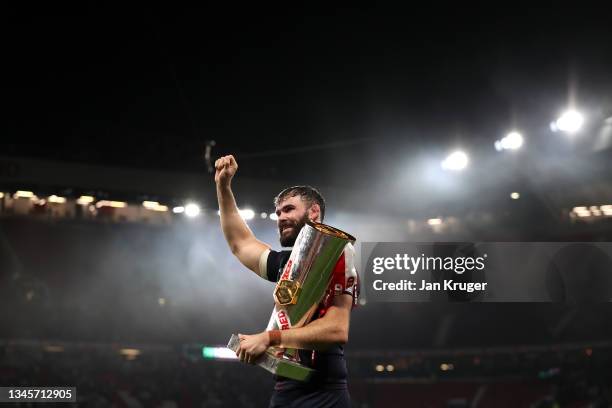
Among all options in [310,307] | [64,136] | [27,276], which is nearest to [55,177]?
[64,136]

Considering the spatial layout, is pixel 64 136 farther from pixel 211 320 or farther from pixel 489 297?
pixel 489 297

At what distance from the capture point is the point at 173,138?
15.8 meters

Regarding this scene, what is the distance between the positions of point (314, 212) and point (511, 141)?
11424 mm

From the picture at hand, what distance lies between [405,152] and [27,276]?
12081 mm

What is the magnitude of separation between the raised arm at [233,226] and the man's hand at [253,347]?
0.63 metres

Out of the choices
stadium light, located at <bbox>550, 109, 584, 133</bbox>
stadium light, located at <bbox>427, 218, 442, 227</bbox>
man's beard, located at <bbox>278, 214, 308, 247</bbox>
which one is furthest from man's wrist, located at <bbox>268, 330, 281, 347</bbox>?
stadium light, located at <bbox>427, 218, 442, 227</bbox>

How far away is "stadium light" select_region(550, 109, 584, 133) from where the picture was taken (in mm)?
11352

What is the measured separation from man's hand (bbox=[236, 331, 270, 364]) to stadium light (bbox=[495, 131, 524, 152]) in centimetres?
1166

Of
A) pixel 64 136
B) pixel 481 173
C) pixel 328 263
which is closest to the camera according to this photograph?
pixel 328 263

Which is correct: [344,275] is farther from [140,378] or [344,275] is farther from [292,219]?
[140,378]

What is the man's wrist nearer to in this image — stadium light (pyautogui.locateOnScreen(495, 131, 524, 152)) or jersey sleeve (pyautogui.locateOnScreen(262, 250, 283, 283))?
jersey sleeve (pyautogui.locateOnScreen(262, 250, 283, 283))

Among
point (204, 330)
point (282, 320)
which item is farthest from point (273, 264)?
point (204, 330)

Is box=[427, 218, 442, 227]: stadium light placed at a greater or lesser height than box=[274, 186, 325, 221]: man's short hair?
greater

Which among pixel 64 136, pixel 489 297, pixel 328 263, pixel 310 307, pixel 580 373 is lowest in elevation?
pixel 310 307
